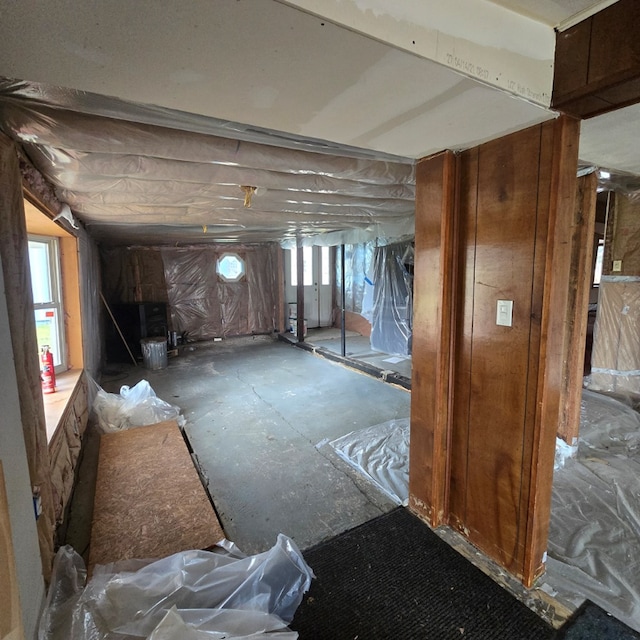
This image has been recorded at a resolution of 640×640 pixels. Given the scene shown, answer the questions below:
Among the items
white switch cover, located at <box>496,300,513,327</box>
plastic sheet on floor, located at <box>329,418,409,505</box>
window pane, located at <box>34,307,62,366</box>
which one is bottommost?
plastic sheet on floor, located at <box>329,418,409,505</box>

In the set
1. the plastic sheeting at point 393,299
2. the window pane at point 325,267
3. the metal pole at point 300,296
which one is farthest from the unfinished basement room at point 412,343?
the window pane at point 325,267

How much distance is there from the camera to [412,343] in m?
1.97

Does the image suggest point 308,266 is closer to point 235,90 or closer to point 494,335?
point 494,335

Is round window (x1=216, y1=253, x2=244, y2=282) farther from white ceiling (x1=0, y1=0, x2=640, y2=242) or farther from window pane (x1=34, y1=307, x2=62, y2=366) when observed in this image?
white ceiling (x1=0, y1=0, x2=640, y2=242)

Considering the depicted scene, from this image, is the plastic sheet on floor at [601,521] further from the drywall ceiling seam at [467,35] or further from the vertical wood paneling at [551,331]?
the drywall ceiling seam at [467,35]

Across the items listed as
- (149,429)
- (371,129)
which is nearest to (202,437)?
(149,429)

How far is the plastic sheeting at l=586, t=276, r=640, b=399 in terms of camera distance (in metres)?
3.32

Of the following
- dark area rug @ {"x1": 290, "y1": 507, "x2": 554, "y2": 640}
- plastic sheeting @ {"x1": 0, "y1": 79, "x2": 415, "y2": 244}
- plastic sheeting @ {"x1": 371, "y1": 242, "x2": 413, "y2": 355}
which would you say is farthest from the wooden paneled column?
plastic sheeting @ {"x1": 371, "y1": 242, "x2": 413, "y2": 355}

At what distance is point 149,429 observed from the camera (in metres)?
2.93

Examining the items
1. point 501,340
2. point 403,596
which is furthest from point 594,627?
point 501,340

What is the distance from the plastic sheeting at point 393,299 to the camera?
16.9 feet

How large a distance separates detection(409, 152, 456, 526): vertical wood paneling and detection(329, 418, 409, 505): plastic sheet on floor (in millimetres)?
324

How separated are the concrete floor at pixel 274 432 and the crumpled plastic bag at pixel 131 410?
24 cm

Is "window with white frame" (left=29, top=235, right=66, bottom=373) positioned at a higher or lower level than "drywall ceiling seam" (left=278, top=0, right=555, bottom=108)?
lower
